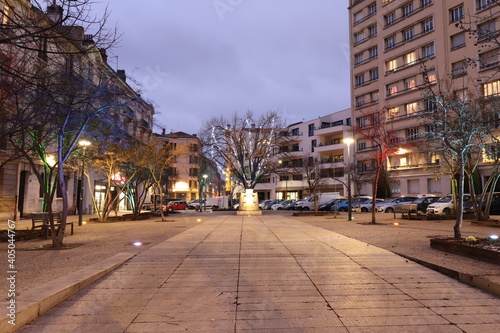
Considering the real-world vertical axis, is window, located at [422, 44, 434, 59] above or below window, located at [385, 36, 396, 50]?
below

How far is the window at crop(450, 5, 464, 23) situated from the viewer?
41.8 metres

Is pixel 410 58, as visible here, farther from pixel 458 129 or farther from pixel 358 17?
pixel 458 129

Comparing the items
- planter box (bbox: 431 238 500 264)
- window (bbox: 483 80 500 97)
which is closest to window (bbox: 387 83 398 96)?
window (bbox: 483 80 500 97)

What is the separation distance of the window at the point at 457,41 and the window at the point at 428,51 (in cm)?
268

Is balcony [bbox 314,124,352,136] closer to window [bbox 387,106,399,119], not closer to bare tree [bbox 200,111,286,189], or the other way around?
window [bbox 387,106,399,119]

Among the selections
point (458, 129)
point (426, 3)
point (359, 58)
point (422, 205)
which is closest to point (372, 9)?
point (359, 58)

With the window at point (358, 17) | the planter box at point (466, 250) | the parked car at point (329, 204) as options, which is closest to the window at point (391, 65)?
the window at point (358, 17)

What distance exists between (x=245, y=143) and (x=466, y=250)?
94.0 feet

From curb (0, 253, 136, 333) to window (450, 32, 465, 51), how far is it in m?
45.1

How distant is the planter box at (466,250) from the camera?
7.42 metres

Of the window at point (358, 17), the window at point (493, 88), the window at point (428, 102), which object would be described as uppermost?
the window at point (358, 17)

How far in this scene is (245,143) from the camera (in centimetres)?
3628

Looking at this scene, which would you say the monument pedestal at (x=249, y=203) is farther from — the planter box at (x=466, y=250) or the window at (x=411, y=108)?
the window at (x=411, y=108)

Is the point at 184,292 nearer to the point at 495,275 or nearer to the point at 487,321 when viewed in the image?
the point at 487,321
